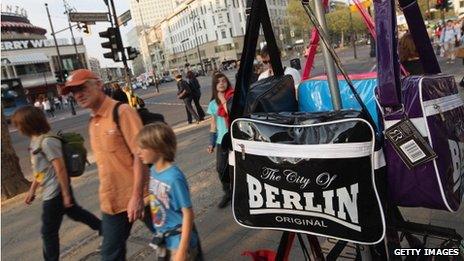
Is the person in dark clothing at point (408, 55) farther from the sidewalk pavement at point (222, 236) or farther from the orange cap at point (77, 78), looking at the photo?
the orange cap at point (77, 78)

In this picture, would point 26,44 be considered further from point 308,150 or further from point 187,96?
point 308,150

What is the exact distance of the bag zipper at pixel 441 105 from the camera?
1477mm

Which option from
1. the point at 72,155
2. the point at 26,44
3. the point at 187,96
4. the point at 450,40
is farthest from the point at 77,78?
the point at 26,44

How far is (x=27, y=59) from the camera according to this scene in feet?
192

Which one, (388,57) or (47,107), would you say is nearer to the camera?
(388,57)

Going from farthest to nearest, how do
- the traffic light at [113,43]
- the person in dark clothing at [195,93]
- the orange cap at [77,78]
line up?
the traffic light at [113,43] → the person in dark clothing at [195,93] → the orange cap at [77,78]

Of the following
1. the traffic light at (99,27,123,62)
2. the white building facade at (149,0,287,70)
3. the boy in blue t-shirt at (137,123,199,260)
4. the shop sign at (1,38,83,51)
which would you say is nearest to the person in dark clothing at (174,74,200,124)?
the traffic light at (99,27,123,62)

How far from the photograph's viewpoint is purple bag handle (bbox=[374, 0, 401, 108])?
1442mm

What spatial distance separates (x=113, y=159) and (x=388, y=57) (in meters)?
1.98

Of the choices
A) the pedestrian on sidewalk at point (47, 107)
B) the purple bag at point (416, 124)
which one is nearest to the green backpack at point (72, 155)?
the purple bag at point (416, 124)

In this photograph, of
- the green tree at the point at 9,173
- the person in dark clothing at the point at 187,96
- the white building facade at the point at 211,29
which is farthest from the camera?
the white building facade at the point at 211,29

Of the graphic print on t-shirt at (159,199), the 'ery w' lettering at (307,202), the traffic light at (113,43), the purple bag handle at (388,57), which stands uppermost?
the traffic light at (113,43)

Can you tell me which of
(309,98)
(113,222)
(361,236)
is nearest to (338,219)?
(361,236)

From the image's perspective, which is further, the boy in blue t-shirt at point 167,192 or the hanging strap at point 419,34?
the boy in blue t-shirt at point 167,192
